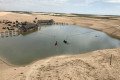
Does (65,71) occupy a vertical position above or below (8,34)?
above

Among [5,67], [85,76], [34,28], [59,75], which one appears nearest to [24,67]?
[5,67]

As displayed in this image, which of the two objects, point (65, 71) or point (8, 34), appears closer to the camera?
point (65, 71)

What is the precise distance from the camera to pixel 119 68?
Result: 3291cm

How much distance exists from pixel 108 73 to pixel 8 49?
72.9 feet

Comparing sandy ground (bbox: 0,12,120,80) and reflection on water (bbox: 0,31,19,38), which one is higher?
sandy ground (bbox: 0,12,120,80)

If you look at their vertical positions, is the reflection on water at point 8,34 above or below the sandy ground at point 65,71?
below

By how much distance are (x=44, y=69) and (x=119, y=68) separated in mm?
11907

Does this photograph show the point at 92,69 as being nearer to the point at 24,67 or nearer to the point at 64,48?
the point at 24,67

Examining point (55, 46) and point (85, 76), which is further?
point (55, 46)

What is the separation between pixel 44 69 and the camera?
30.2 meters

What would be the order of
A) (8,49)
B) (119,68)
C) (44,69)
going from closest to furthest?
(44,69), (119,68), (8,49)

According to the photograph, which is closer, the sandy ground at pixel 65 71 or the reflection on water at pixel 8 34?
the sandy ground at pixel 65 71

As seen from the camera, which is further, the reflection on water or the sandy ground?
the reflection on water

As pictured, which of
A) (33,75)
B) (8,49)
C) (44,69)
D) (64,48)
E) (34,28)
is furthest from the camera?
(34,28)
